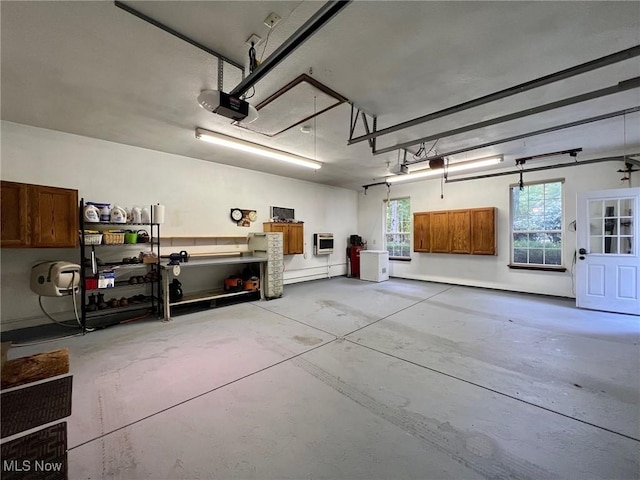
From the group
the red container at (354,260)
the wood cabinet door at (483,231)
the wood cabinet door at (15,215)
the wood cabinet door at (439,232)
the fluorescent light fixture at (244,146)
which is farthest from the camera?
the red container at (354,260)

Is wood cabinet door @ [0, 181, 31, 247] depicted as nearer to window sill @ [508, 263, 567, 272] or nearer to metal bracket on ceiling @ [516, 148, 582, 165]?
metal bracket on ceiling @ [516, 148, 582, 165]

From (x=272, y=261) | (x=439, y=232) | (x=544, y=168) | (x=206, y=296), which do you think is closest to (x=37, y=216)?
(x=206, y=296)

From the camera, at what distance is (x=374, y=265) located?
7.68 metres

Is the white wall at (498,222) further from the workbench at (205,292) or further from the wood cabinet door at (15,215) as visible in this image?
the wood cabinet door at (15,215)

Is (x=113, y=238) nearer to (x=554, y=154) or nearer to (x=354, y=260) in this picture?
(x=354, y=260)

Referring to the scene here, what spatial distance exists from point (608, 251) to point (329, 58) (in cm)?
604

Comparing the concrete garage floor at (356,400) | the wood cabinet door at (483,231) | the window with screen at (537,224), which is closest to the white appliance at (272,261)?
the concrete garage floor at (356,400)

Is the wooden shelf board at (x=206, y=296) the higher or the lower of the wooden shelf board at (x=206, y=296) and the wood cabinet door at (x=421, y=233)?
the lower

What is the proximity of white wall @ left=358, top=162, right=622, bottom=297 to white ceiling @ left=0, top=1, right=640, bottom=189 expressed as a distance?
5.08 ft

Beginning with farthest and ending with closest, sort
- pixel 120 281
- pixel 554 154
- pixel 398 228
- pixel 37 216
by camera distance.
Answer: pixel 398 228
pixel 554 154
pixel 120 281
pixel 37 216

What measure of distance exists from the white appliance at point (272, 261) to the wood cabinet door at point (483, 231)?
495 cm

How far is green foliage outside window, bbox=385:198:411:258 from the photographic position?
321 inches

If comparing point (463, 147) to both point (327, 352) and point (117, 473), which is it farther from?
point (117, 473)

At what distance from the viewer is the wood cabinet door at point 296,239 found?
22.2 ft
